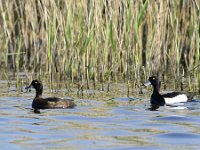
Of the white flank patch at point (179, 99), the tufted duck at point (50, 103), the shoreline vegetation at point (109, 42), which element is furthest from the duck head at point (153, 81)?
the tufted duck at point (50, 103)

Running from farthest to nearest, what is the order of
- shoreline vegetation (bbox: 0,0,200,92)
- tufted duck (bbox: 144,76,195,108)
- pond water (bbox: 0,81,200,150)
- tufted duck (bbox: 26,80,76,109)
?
shoreline vegetation (bbox: 0,0,200,92) < tufted duck (bbox: 144,76,195,108) < tufted duck (bbox: 26,80,76,109) < pond water (bbox: 0,81,200,150)

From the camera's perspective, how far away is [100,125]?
9258 millimetres

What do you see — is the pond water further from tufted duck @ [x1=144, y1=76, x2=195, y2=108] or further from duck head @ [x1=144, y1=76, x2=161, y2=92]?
duck head @ [x1=144, y1=76, x2=161, y2=92]

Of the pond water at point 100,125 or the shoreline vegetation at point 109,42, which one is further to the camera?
the shoreline vegetation at point 109,42

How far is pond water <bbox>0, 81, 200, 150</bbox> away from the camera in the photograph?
7.95 metres

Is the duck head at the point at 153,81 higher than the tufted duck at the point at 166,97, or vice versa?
the duck head at the point at 153,81

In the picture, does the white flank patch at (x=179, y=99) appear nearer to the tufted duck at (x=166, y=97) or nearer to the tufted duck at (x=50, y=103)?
the tufted duck at (x=166, y=97)

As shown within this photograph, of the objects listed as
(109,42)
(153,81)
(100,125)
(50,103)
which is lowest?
(100,125)

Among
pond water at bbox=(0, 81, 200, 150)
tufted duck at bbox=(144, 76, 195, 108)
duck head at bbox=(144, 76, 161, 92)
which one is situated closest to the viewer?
pond water at bbox=(0, 81, 200, 150)

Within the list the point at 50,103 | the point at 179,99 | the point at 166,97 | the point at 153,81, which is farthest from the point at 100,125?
the point at 153,81

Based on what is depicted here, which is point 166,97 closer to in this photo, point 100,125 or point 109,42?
point 109,42

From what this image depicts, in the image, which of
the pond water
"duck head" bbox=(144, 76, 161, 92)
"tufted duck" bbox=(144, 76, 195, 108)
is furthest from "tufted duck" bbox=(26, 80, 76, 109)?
"duck head" bbox=(144, 76, 161, 92)

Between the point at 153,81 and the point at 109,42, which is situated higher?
the point at 109,42

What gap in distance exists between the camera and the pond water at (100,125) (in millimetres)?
7953
